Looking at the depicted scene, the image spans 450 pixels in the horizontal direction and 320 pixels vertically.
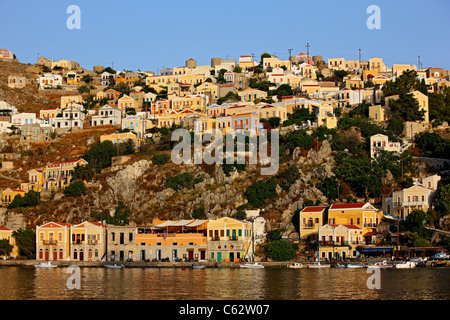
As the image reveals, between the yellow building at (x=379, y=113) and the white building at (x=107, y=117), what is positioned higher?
the white building at (x=107, y=117)

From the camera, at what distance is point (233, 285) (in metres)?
36.3

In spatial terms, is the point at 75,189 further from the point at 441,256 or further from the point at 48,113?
the point at 441,256

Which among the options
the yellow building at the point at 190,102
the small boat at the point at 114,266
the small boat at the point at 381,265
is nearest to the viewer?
the small boat at the point at 381,265

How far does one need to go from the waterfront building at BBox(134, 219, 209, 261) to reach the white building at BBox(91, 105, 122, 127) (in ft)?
134

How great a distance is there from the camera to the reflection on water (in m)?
31.0

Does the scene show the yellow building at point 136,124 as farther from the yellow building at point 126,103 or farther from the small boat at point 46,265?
the small boat at point 46,265

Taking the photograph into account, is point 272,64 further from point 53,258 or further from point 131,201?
point 53,258

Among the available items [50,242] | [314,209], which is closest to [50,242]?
[50,242]

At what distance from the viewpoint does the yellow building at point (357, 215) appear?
182 feet

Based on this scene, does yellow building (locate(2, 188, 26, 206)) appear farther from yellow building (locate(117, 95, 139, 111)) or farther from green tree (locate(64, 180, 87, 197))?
yellow building (locate(117, 95, 139, 111))

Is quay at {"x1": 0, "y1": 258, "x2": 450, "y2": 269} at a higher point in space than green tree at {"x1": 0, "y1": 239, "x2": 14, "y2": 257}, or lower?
lower

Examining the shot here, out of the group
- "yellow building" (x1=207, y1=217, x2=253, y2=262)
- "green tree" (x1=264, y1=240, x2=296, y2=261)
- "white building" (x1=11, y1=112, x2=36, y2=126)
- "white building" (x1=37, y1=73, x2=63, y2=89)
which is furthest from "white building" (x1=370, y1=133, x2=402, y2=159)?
"white building" (x1=37, y1=73, x2=63, y2=89)

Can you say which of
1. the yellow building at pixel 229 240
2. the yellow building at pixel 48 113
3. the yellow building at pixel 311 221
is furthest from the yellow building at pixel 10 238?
the yellow building at pixel 48 113

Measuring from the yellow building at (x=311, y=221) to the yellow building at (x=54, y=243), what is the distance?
23.1 metres
